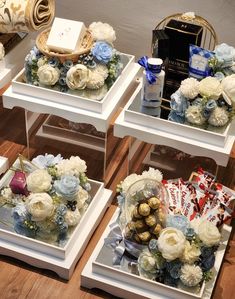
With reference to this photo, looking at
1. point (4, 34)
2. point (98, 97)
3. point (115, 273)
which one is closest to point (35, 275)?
point (115, 273)

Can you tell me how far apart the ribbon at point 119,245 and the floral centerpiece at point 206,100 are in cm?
55

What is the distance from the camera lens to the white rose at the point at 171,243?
2211 millimetres

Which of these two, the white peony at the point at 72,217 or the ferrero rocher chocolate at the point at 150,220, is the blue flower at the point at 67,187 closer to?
the white peony at the point at 72,217

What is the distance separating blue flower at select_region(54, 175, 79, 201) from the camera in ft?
7.96

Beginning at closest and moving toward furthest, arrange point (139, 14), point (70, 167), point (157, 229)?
1. point (157, 229)
2. point (70, 167)
3. point (139, 14)

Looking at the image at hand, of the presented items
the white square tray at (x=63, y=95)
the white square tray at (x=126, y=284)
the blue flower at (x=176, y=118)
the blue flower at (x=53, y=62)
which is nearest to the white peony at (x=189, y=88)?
the blue flower at (x=176, y=118)

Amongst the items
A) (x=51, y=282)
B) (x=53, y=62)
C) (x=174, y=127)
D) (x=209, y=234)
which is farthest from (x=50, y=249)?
(x=53, y=62)

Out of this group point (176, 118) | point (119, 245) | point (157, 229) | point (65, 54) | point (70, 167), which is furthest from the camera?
point (65, 54)

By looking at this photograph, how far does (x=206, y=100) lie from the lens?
2572 mm

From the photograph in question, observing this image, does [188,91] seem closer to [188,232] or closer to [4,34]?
[188,232]

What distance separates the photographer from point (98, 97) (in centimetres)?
278

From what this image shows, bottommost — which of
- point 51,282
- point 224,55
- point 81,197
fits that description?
point 51,282

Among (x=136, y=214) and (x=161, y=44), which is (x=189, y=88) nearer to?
(x=161, y=44)

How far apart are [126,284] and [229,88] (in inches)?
35.0
